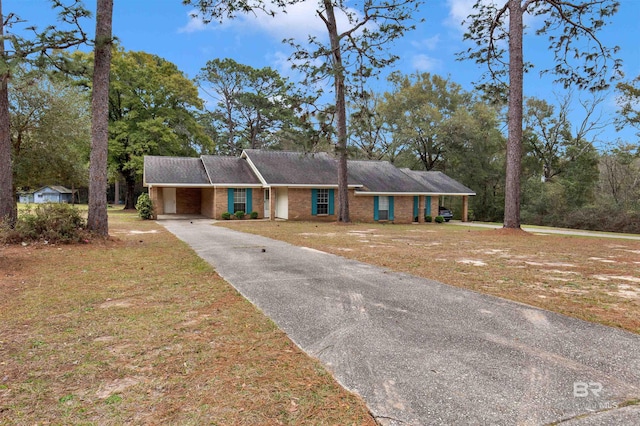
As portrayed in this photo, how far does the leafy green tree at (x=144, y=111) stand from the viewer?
27.9 metres

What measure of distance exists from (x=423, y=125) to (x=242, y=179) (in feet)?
61.3

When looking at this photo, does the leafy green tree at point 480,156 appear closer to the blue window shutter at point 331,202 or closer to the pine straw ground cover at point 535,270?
the blue window shutter at point 331,202

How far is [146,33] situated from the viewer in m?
14.4

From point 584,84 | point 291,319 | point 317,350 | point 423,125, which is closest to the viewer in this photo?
point 317,350

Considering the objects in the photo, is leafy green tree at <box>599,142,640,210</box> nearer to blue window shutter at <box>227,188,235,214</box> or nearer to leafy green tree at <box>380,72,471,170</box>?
leafy green tree at <box>380,72,471,170</box>

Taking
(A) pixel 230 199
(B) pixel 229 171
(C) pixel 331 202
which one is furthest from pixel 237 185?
(C) pixel 331 202

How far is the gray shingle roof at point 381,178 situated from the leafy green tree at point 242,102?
13227 millimetres

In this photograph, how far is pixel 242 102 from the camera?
125ft

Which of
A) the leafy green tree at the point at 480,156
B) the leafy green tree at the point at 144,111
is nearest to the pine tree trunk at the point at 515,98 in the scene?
the leafy green tree at the point at 480,156

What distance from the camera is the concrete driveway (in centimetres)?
226

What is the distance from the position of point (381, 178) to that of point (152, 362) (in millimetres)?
22920

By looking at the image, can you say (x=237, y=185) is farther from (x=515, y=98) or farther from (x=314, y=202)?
(x=515, y=98)

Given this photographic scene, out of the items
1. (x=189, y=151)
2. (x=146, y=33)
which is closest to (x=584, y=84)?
(x=146, y=33)

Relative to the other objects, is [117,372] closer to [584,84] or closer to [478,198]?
[584,84]
